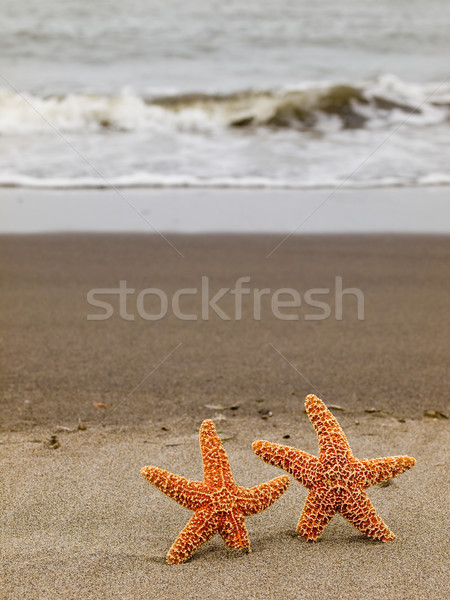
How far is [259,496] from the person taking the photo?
2.42 m

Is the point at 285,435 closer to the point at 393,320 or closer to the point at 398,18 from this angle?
the point at 393,320

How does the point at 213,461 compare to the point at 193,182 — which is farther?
the point at 193,182

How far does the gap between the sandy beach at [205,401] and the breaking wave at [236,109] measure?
4394mm

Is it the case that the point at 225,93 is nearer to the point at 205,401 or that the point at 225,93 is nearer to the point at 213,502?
the point at 205,401

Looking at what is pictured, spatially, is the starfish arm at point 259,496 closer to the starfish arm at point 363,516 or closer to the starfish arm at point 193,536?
the starfish arm at point 193,536

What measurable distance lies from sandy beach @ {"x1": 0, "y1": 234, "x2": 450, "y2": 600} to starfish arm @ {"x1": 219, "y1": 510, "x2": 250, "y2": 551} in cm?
4

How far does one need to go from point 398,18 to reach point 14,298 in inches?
500

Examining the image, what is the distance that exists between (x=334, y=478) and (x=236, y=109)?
9.08 m

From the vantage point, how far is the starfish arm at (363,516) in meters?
2.41

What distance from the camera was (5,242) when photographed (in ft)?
20.3

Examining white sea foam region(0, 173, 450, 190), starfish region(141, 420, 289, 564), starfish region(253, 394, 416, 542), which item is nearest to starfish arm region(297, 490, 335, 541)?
starfish region(253, 394, 416, 542)

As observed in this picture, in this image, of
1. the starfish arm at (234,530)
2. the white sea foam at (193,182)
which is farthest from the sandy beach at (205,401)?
the white sea foam at (193,182)

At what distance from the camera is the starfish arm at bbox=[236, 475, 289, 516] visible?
2.41m

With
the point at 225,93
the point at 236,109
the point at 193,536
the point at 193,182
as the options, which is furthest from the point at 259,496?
the point at 225,93
